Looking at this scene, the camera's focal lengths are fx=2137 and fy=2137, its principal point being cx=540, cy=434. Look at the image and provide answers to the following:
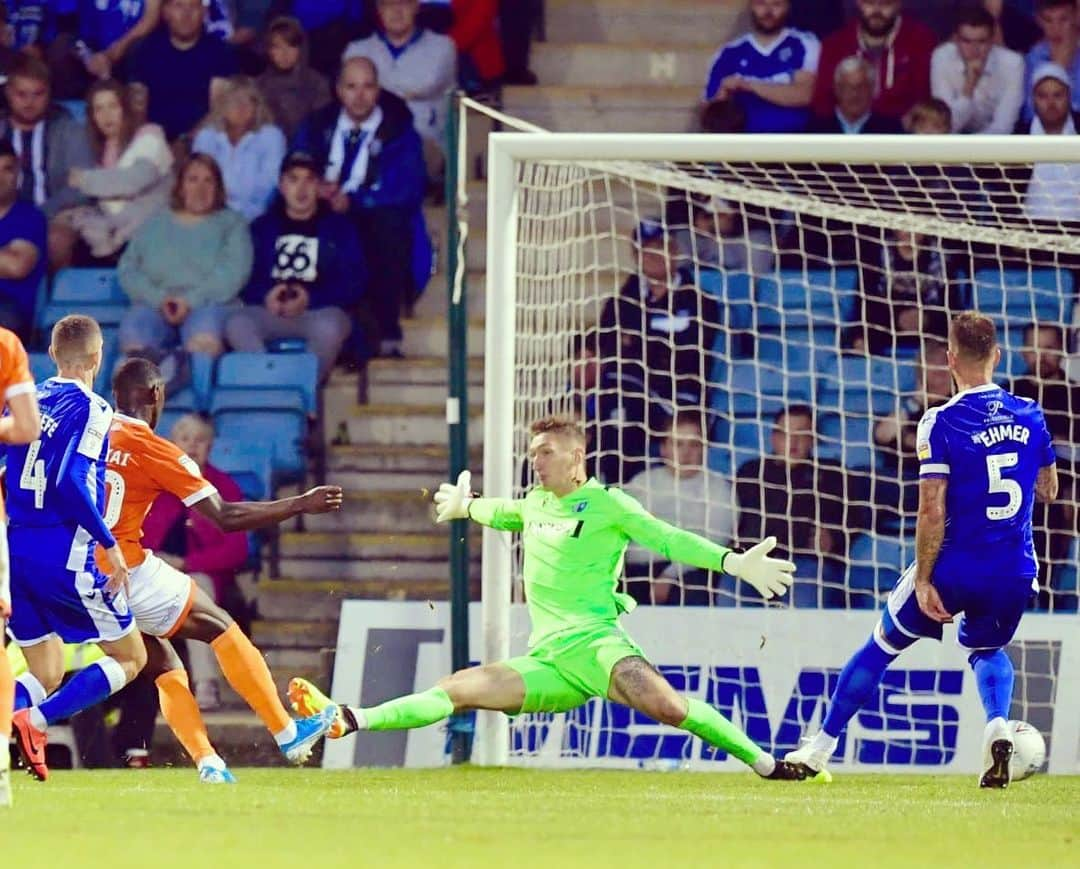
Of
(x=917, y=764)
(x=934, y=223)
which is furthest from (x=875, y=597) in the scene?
(x=934, y=223)

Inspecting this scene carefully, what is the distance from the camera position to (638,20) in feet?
46.8

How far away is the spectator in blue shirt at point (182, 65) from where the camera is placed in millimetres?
13805

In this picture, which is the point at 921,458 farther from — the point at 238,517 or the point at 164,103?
the point at 164,103

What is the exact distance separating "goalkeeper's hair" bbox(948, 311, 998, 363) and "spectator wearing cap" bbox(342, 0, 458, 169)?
5.83 m

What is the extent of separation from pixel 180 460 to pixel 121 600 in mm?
607

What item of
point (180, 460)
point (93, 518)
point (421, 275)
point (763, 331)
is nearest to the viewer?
point (93, 518)

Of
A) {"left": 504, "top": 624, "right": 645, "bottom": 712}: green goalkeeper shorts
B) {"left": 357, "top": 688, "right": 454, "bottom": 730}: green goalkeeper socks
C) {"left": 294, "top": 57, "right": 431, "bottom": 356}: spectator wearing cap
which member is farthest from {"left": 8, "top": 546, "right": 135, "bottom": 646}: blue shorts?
{"left": 294, "top": 57, "right": 431, "bottom": 356}: spectator wearing cap

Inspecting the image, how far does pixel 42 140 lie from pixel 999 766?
8016 millimetres

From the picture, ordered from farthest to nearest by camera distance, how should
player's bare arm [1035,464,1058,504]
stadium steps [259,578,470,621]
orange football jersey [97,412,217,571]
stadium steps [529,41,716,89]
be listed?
stadium steps [529,41,716,89], stadium steps [259,578,470,621], player's bare arm [1035,464,1058,504], orange football jersey [97,412,217,571]

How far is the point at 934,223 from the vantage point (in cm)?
1032

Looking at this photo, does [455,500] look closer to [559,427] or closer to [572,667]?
[559,427]

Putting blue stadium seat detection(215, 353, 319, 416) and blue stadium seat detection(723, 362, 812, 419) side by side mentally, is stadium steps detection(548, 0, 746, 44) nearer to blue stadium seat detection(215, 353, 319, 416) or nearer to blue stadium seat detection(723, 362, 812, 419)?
blue stadium seat detection(215, 353, 319, 416)

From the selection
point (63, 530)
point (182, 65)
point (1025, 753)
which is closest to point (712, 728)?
point (1025, 753)

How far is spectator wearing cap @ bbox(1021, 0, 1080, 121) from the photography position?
1312cm
